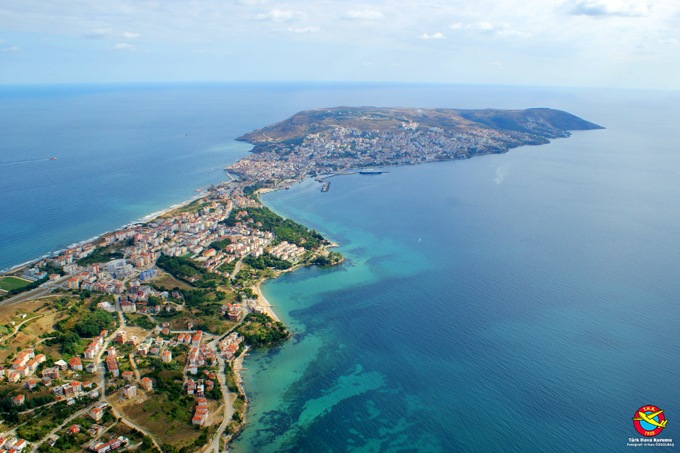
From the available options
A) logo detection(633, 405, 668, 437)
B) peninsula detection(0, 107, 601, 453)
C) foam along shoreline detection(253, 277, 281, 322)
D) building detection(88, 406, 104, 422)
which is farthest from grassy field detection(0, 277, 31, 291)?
logo detection(633, 405, 668, 437)

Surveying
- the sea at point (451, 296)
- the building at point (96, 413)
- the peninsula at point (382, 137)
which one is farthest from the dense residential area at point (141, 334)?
the peninsula at point (382, 137)

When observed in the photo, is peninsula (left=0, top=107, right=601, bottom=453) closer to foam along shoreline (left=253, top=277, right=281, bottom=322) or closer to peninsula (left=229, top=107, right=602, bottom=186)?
foam along shoreline (left=253, top=277, right=281, bottom=322)

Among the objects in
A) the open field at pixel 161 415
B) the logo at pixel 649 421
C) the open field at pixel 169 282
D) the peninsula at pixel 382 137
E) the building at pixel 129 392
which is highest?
the peninsula at pixel 382 137

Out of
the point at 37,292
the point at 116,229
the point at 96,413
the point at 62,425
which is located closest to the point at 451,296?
the point at 96,413

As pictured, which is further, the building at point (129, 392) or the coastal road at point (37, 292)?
the coastal road at point (37, 292)

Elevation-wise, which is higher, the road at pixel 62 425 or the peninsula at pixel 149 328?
the peninsula at pixel 149 328

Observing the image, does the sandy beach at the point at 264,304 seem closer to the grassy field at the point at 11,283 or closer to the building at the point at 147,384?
the building at the point at 147,384
